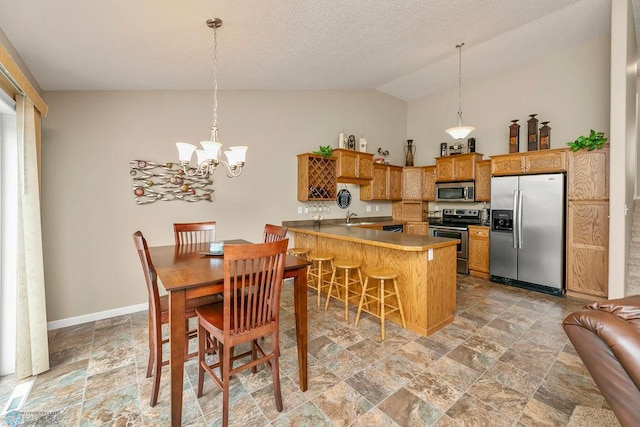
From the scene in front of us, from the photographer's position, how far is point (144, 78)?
9.78ft

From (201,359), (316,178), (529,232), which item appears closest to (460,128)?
(529,232)

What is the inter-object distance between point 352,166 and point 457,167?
1923mm

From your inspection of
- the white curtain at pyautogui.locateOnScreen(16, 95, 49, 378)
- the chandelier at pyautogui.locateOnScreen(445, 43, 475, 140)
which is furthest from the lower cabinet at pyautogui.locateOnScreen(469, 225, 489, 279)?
the white curtain at pyautogui.locateOnScreen(16, 95, 49, 378)

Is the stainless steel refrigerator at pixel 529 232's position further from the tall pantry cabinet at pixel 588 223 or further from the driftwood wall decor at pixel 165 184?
the driftwood wall decor at pixel 165 184

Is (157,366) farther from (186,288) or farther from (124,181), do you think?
(124,181)

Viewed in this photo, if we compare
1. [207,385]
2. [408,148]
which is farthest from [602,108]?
[207,385]

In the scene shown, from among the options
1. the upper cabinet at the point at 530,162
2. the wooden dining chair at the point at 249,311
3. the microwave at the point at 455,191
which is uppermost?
the upper cabinet at the point at 530,162

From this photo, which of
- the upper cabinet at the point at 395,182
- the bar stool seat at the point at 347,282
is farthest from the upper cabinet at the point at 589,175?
the bar stool seat at the point at 347,282

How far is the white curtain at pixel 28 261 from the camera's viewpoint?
2.10m

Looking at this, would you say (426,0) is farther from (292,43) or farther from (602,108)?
(602,108)

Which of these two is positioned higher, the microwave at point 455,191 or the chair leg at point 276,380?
the microwave at point 455,191

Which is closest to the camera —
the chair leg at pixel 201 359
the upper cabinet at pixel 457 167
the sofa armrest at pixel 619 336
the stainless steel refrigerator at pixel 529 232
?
the sofa armrest at pixel 619 336

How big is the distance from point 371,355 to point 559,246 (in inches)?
128

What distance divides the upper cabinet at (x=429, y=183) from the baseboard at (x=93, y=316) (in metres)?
5.06
